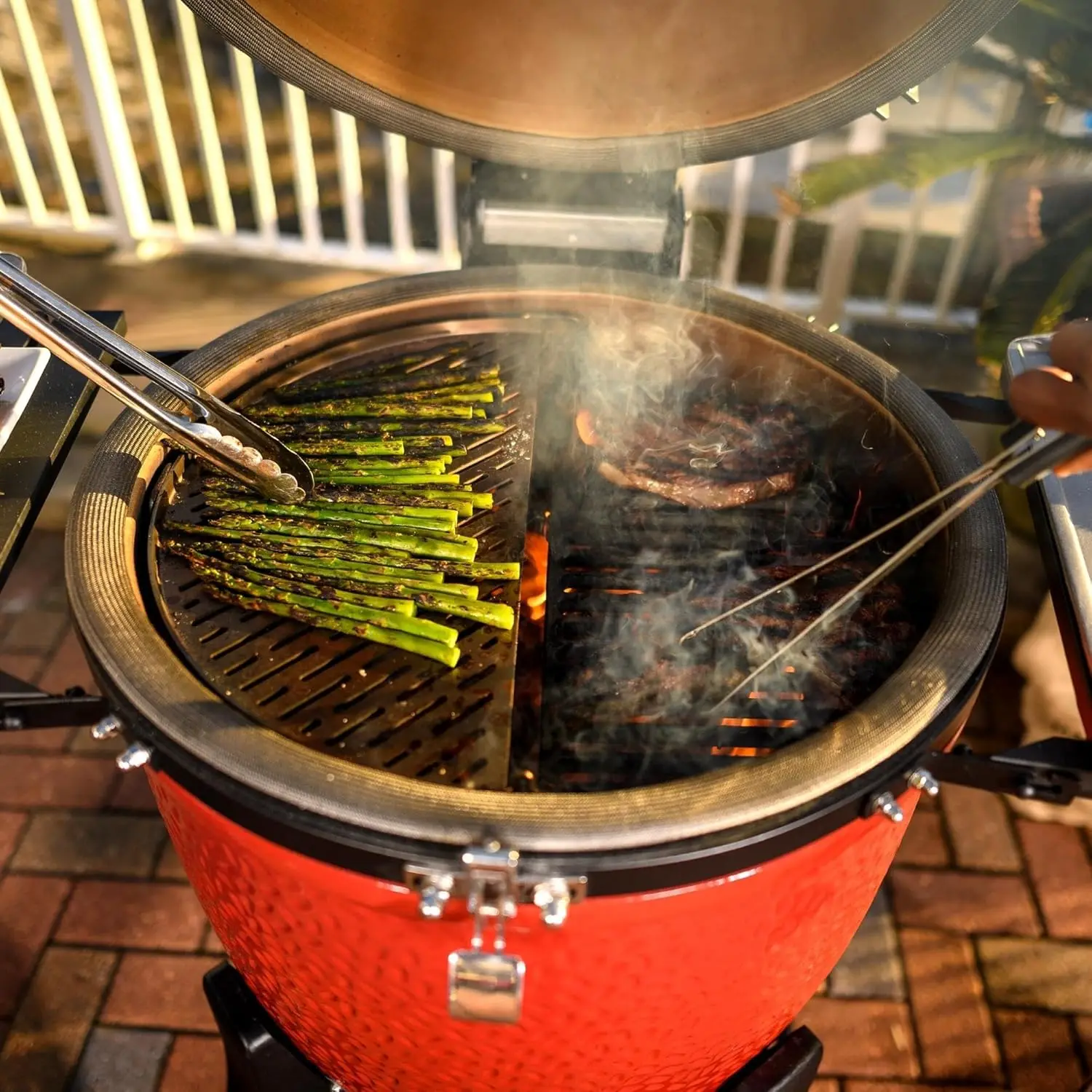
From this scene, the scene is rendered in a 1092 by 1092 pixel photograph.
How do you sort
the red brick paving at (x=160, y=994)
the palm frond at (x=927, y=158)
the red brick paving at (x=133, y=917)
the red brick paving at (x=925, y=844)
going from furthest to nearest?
the palm frond at (x=927, y=158) < the red brick paving at (x=925, y=844) < the red brick paving at (x=133, y=917) < the red brick paving at (x=160, y=994)

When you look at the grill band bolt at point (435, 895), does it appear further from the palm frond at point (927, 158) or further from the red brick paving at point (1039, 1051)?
the palm frond at point (927, 158)

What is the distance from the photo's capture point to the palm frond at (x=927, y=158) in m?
4.20

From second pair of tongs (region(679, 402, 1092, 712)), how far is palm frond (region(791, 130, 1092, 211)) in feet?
7.77

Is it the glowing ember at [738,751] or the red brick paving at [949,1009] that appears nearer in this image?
the glowing ember at [738,751]

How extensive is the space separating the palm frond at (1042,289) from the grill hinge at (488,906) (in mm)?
3453

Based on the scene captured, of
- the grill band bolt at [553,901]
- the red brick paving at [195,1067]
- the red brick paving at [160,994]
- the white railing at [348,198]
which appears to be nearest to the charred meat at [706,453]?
the grill band bolt at [553,901]

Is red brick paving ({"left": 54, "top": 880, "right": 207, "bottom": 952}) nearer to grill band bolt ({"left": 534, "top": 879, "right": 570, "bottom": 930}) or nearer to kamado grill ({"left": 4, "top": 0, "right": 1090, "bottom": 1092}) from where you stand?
kamado grill ({"left": 4, "top": 0, "right": 1090, "bottom": 1092})

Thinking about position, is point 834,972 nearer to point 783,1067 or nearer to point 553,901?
point 783,1067

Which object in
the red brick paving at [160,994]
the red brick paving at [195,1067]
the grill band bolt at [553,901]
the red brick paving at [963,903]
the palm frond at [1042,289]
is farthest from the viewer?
the palm frond at [1042,289]

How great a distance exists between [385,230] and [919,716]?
6.04 m

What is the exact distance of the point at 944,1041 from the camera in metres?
3.01

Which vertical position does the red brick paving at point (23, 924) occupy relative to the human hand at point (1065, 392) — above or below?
below

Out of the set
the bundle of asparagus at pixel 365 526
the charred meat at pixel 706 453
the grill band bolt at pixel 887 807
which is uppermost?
the grill band bolt at pixel 887 807

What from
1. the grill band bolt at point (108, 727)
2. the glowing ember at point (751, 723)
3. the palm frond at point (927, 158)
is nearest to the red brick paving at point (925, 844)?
the glowing ember at point (751, 723)
